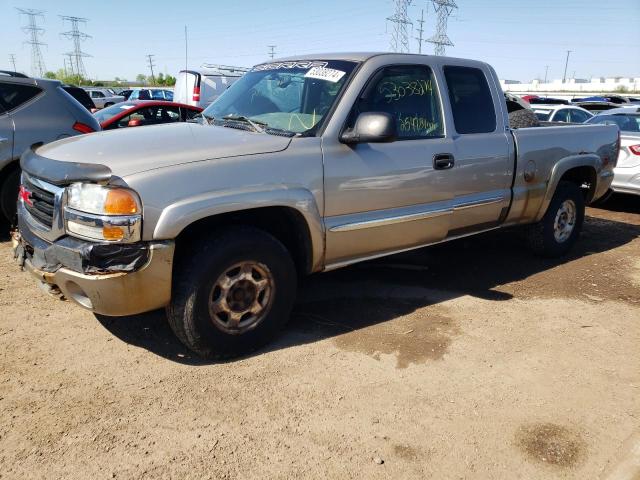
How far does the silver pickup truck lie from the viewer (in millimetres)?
2904

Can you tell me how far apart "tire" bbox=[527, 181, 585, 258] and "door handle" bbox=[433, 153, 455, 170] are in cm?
185

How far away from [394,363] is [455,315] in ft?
3.25

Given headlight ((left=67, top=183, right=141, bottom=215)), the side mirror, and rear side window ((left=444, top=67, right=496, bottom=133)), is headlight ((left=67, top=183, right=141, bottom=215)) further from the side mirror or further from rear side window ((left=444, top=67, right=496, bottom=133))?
rear side window ((left=444, top=67, right=496, bottom=133))

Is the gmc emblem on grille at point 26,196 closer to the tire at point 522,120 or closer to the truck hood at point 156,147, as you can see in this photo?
the truck hood at point 156,147

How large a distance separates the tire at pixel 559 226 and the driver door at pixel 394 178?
1.73 m

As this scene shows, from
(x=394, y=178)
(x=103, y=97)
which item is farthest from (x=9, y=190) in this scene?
(x=103, y=97)

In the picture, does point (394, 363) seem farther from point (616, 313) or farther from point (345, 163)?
point (616, 313)

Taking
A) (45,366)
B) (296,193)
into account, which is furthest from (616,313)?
(45,366)

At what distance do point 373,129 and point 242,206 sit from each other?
990mm

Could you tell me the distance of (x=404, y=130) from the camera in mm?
4008

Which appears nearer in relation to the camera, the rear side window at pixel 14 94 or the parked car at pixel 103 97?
the rear side window at pixel 14 94

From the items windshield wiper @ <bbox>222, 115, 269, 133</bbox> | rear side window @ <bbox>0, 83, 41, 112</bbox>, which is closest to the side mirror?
windshield wiper @ <bbox>222, 115, 269, 133</bbox>

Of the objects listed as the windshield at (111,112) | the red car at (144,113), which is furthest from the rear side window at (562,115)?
the windshield at (111,112)

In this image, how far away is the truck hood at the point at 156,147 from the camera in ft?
9.88
